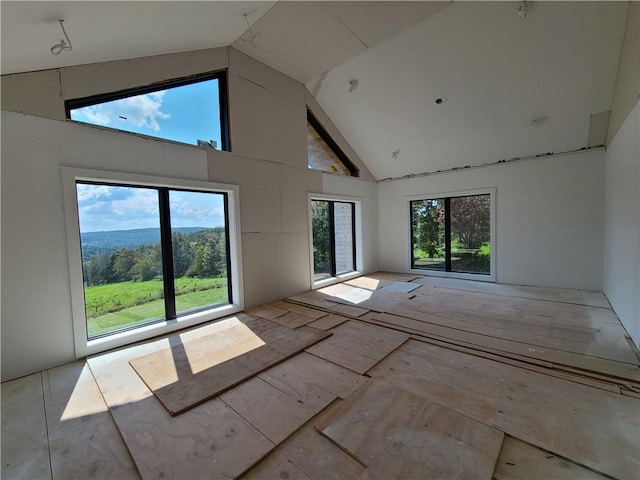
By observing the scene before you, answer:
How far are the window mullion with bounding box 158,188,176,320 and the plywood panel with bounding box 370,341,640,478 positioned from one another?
8.71ft

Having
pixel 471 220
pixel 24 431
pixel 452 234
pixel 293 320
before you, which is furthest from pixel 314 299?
pixel 471 220

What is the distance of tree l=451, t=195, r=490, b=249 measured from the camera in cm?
556

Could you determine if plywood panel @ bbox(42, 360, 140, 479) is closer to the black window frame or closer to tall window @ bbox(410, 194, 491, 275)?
the black window frame

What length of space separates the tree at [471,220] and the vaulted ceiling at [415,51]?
82cm

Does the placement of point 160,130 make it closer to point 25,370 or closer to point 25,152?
point 25,152

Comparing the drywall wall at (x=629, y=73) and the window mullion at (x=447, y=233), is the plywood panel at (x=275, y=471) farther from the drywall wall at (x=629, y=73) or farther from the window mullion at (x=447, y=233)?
the window mullion at (x=447, y=233)

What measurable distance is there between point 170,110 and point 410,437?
4.32 metres

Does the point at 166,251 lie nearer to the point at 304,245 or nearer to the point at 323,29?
the point at 304,245

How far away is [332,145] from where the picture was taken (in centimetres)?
599

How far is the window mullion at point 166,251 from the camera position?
3.41 metres

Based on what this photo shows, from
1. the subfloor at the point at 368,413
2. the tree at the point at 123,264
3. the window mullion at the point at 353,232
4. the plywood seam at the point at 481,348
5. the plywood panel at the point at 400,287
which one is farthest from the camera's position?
the window mullion at the point at 353,232

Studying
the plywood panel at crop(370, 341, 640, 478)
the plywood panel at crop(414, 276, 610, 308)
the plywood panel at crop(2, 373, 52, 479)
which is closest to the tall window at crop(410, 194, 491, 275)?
the plywood panel at crop(414, 276, 610, 308)

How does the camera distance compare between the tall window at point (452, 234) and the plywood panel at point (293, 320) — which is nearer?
the plywood panel at point (293, 320)

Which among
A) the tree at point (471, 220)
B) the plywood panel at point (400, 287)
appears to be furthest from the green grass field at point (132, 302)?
the tree at point (471, 220)
